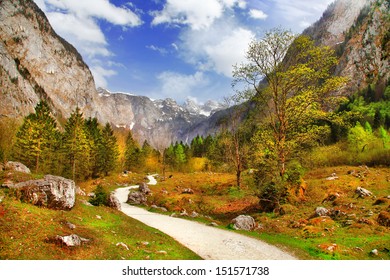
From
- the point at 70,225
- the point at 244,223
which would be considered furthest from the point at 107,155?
the point at 70,225

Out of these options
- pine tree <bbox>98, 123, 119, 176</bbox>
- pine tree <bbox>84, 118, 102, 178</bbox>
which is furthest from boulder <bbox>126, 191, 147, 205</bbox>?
pine tree <bbox>98, 123, 119, 176</bbox>

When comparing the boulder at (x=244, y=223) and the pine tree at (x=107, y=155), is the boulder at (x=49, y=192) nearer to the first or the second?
the boulder at (x=244, y=223)

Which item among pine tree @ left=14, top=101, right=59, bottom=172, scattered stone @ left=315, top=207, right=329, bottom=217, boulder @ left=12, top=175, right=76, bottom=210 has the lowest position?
scattered stone @ left=315, top=207, right=329, bottom=217

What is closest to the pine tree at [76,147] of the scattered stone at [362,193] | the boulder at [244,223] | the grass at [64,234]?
the grass at [64,234]

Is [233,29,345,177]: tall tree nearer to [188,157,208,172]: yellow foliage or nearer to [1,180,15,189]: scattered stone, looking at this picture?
[1,180,15,189]: scattered stone

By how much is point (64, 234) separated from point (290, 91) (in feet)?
65.2

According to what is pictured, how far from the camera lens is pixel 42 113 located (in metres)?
56.8

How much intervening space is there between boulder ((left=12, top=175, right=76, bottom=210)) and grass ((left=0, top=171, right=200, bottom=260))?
756 mm

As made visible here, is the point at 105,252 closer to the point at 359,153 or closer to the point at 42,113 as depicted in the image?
the point at 42,113

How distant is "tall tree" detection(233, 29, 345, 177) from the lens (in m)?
22.2

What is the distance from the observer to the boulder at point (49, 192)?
1678cm
